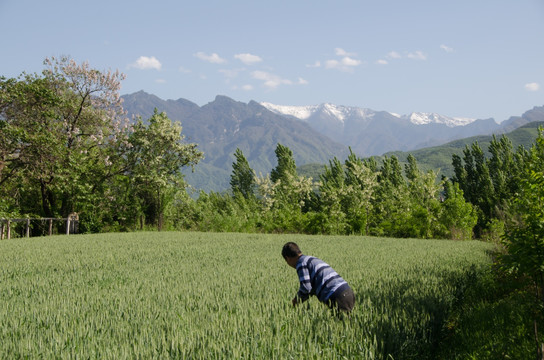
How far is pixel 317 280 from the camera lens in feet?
16.3

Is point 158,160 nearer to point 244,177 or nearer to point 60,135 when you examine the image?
point 60,135

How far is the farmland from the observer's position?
3631mm

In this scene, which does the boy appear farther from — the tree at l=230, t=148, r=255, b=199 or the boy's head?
the tree at l=230, t=148, r=255, b=199

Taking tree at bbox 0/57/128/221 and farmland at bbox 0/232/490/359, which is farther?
tree at bbox 0/57/128/221

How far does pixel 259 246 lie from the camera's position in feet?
49.2

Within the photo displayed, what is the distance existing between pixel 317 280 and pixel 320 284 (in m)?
0.06

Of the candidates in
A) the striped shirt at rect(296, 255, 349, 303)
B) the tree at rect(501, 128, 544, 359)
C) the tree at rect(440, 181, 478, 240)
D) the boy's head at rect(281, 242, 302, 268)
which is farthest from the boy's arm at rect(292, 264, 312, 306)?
the tree at rect(440, 181, 478, 240)

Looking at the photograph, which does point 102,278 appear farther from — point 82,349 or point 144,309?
point 82,349

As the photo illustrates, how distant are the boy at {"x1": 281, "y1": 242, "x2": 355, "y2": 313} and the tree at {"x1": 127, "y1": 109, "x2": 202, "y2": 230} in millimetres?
21622

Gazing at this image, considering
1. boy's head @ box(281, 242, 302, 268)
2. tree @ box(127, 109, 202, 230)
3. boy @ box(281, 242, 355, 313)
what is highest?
tree @ box(127, 109, 202, 230)

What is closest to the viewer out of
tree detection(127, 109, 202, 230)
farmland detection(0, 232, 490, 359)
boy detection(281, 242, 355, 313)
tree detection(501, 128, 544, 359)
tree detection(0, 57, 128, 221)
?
farmland detection(0, 232, 490, 359)

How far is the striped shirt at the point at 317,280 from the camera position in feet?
16.1

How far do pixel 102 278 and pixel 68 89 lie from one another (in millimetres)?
20986

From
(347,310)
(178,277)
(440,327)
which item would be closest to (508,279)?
(440,327)
